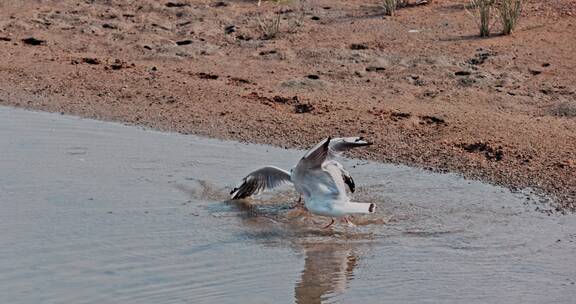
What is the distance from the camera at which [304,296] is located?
7129mm

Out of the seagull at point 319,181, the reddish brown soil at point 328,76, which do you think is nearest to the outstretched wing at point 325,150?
the seagull at point 319,181

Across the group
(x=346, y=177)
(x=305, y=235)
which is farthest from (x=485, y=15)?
(x=305, y=235)

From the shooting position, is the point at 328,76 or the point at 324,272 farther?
the point at 328,76

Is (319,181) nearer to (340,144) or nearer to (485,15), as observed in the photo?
(340,144)

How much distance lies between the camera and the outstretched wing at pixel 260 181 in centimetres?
868

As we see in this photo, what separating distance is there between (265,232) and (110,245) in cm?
115

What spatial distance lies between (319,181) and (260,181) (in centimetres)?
63

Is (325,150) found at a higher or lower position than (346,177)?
Answer: higher

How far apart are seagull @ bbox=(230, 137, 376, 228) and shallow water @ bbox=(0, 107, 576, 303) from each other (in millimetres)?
186

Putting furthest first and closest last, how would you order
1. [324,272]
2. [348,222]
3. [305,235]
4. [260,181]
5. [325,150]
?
[260,181] → [348,222] → [305,235] → [325,150] → [324,272]

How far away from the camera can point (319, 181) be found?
833 cm

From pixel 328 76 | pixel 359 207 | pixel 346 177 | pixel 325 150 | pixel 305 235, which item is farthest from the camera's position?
pixel 328 76

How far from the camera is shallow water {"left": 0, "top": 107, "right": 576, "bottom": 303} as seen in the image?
7.07m

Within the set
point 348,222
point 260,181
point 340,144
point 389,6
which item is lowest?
point 348,222
